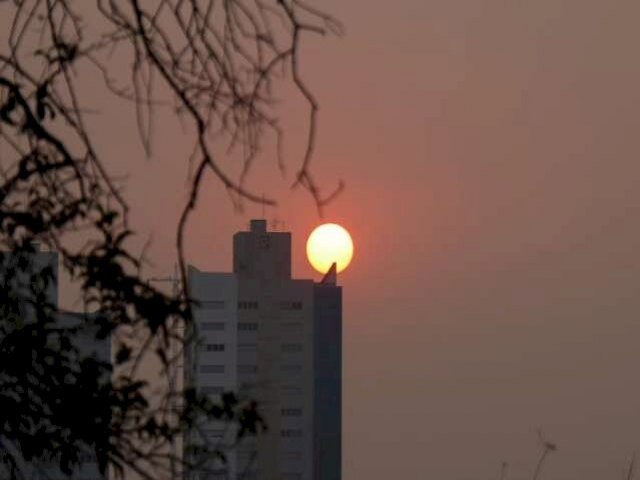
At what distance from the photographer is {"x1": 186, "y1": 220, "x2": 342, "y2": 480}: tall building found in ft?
153


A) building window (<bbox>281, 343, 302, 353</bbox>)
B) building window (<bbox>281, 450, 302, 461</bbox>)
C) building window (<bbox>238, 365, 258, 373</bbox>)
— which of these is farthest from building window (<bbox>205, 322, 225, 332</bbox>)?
building window (<bbox>281, 450, 302, 461</bbox>)

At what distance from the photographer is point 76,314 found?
5258mm

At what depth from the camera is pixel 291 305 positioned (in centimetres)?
5066

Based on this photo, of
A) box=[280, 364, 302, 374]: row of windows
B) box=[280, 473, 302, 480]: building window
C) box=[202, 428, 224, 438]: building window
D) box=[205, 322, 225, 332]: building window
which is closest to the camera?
box=[202, 428, 224, 438]: building window

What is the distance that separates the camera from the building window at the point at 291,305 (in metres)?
50.3

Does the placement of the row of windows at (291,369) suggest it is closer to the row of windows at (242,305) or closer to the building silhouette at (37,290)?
the row of windows at (242,305)

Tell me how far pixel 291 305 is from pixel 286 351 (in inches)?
45.4

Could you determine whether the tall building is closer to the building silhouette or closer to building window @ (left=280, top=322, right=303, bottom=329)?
building window @ (left=280, top=322, right=303, bottom=329)

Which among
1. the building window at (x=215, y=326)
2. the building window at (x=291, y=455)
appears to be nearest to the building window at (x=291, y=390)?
the building window at (x=291, y=455)

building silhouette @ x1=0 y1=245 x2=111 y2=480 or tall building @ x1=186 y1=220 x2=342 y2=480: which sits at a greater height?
tall building @ x1=186 y1=220 x2=342 y2=480

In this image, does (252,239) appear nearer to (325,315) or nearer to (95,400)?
(325,315)

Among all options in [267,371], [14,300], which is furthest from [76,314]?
[267,371]

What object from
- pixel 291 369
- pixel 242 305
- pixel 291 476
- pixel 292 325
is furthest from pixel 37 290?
pixel 292 325

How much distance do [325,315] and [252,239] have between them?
12.1 meters
